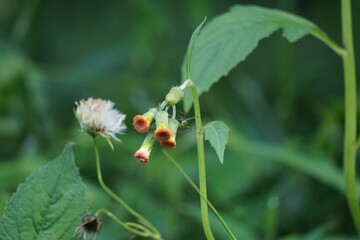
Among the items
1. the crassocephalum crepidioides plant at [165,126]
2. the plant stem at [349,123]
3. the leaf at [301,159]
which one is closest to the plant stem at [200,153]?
the crassocephalum crepidioides plant at [165,126]

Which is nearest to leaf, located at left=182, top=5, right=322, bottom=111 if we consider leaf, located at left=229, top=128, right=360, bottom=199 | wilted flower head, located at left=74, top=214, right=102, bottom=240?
wilted flower head, located at left=74, top=214, right=102, bottom=240

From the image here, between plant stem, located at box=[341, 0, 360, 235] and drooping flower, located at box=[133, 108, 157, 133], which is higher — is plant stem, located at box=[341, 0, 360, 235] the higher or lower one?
the lower one

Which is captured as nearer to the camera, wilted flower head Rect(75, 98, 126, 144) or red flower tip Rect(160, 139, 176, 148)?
red flower tip Rect(160, 139, 176, 148)

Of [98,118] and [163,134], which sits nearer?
[163,134]

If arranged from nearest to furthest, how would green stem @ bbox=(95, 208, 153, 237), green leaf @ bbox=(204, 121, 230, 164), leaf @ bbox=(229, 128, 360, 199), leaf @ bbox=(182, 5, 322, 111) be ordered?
green leaf @ bbox=(204, 121, 230, 164)
green stem @ bbox=(95, 208, 153, 237)
leaf @ bbox=(182, 5, 322, 111)
leaf @ bbox=(229, 128, 360, 199)

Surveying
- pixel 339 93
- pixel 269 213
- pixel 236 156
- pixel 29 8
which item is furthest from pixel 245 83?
pixel 269 213

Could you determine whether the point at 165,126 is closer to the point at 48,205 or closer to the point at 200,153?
the point at 200,153

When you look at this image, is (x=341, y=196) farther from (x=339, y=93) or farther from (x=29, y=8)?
(x=29, y=8)

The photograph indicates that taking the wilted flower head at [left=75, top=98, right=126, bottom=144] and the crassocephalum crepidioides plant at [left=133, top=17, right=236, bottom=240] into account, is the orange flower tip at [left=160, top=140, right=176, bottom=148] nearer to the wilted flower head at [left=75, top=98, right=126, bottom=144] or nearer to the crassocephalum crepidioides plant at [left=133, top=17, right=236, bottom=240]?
the crassocephalum crepidioides plant at [left=133, top=17, right=236, bottom=240]

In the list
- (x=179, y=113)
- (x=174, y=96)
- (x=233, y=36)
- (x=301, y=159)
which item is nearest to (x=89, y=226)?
(x=174, y=96)
